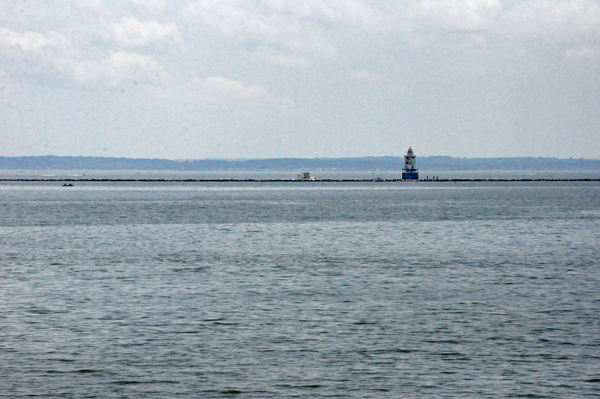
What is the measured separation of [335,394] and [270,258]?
35456 mm

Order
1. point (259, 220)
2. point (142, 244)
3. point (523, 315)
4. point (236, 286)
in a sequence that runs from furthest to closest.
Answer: point (259, 220)
point (142, 244)
point (236, 286)
point (523, 315)

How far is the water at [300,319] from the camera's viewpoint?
22.7 meters

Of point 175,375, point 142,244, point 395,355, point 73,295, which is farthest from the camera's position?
point 142,244

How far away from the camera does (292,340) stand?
2781 cm

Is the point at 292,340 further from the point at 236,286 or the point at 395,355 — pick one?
the point at 236,286

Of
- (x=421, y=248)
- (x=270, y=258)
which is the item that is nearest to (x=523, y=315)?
(x=270, y=258)

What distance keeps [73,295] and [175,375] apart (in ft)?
53.5

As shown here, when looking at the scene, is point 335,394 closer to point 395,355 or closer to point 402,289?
point 395,355

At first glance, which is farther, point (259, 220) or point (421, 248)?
point (259, 220)

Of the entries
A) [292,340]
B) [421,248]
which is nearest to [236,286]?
[292,340]

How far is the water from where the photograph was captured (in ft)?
74.5

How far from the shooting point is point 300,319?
31797mm

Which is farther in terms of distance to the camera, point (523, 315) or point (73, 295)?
point (73, 295)

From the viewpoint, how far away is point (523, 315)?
3259 centimetres
